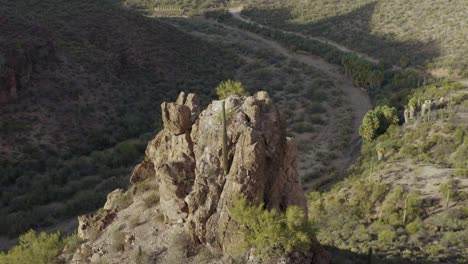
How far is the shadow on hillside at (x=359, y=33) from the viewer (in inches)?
2689

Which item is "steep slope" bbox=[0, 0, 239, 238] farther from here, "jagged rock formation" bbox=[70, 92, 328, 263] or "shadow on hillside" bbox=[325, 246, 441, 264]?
"shadow on hillside" bbox=[325, 246, 441, 264]

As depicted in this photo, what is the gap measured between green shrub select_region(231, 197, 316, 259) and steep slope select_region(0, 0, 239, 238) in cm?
2144

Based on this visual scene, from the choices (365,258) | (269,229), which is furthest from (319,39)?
(269,229)

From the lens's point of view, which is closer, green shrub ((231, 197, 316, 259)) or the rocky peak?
green shrub ((231, 197, 316, 259))

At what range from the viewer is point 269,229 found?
14.4m

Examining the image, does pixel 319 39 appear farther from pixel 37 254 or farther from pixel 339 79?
pixel 37 254

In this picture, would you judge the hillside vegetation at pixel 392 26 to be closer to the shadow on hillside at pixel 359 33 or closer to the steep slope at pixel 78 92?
the shadow on hillside at pixel 359 33


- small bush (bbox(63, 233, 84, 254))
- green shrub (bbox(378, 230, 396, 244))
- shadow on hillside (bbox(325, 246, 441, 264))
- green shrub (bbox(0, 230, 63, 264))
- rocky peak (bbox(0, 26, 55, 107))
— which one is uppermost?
rocky peak (bbox(0, 26, 55, 107))

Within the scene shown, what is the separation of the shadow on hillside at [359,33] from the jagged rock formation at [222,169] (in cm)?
5579

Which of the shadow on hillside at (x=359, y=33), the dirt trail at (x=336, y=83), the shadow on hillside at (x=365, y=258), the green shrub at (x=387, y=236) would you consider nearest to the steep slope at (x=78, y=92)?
the dirt trail at (x=336, y=83)

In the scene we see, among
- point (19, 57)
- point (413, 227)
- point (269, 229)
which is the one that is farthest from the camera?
point (19, 57)

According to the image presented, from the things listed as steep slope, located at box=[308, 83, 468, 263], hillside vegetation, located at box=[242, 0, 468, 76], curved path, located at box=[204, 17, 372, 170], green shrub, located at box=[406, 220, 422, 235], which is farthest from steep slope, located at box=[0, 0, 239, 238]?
hillside vegetation, located at box=[242, 0, 468, 76]

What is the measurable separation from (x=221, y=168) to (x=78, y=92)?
36994mm

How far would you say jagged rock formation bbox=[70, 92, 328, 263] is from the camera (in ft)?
50.0
